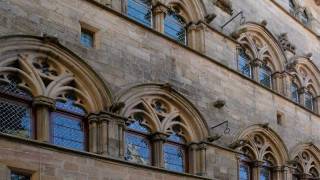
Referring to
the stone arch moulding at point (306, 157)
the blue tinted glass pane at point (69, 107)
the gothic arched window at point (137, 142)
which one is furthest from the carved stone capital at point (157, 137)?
the stone arch moulding at point (306, 157)

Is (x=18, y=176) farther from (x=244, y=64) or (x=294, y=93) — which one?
(x=294, y=93)

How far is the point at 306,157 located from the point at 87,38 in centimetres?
819

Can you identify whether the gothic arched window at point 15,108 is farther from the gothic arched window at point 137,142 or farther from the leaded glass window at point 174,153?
the leaded glass window at point 174,153

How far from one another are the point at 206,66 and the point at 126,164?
3805 mm

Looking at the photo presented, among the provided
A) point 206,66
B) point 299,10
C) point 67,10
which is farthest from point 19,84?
point 299,10

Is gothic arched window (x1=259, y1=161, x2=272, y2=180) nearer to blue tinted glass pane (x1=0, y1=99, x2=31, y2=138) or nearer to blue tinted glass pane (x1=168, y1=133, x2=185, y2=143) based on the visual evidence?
blue tinted glass pane (x1=168, y1=133, x2=185, y2=143)

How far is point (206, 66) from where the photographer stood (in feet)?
44.6

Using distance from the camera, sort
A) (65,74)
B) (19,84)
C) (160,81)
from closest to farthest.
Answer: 1. (19,84)
2. (65,74)
3. (160,81)

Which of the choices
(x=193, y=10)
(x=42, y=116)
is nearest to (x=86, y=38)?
(x=42, y=116)

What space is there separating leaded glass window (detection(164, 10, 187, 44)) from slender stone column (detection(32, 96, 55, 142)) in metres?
4.21

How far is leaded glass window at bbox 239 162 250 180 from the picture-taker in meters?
14.0

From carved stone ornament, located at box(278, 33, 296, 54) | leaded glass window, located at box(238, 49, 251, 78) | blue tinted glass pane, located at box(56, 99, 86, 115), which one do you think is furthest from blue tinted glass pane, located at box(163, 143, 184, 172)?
carved stone ornament, located at box(278, 33, 296, 54)

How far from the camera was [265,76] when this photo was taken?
54.7ft

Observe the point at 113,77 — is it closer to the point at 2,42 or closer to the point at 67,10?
the point at 67,10
